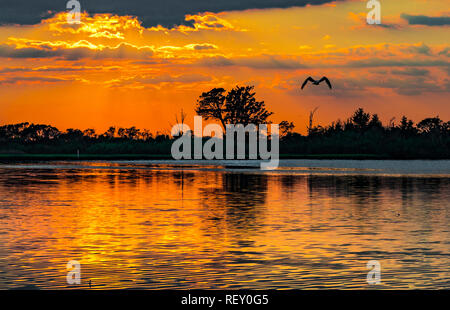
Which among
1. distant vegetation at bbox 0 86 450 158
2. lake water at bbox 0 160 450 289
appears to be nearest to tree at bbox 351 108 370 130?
distant vegetation at bbox 0 86 450 158

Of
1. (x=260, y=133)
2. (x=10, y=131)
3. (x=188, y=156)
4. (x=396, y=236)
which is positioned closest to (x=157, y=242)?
(x=396, y=236)

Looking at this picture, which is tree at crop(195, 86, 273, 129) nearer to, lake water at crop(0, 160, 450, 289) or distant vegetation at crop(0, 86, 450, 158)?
distant vegetation at crop(0, 86, 450, 158)

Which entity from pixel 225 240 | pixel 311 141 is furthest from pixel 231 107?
pixel 225 240

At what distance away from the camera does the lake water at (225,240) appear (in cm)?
1477

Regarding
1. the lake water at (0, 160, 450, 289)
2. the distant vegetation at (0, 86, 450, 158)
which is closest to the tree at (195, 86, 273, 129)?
the distant vegetation at (0, 86, 450, 158)

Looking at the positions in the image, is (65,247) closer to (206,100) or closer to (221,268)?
(221,268)

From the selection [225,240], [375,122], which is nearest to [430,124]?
[375,122]

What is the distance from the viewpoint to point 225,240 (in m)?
20.6

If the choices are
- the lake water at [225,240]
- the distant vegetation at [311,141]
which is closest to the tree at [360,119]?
the distant vegetation at [311,141]

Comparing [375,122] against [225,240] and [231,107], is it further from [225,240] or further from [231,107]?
[225,240]

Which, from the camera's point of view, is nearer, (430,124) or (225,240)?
(225,240)

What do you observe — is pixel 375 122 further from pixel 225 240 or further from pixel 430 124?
pixel 225 240

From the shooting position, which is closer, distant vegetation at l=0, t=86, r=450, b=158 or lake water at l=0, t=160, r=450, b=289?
lake water at l=0, t=160, r=450, b=289

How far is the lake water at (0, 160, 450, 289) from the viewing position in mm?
14766
